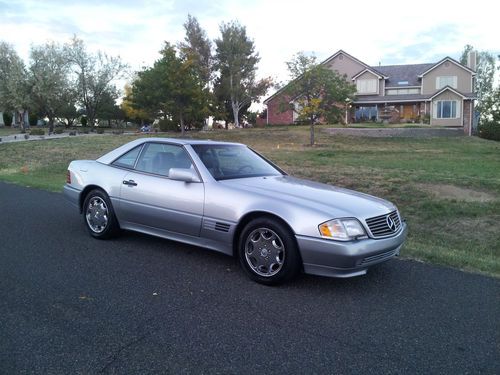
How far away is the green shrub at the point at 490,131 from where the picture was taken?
35.5 m

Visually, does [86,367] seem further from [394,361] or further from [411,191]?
[411,191]

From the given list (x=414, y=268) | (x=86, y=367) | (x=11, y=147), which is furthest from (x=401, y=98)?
(x=86, y=367)

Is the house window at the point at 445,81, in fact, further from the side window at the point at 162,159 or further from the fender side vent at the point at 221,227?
the fender side vent at the point at 221,227

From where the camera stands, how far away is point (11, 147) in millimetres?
24188

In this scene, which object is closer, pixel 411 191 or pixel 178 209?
pixel 178 209

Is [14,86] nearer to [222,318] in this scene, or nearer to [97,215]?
[97,215]

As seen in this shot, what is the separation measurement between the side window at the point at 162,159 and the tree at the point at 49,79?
40069 millimetres

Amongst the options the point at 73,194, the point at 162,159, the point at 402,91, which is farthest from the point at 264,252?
the point at 402,91

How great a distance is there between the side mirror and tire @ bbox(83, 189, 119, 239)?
125cm

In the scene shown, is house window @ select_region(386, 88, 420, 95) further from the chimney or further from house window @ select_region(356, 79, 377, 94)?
the chimney

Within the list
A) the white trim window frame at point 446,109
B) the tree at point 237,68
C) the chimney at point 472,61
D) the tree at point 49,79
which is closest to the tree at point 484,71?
the chimney at point 472,61

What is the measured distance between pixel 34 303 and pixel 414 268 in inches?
149

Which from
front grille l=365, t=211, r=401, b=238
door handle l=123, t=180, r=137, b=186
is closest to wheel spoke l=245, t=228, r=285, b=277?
front grille l=365, t=211, r=401, b=238

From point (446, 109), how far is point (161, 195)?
135ft
